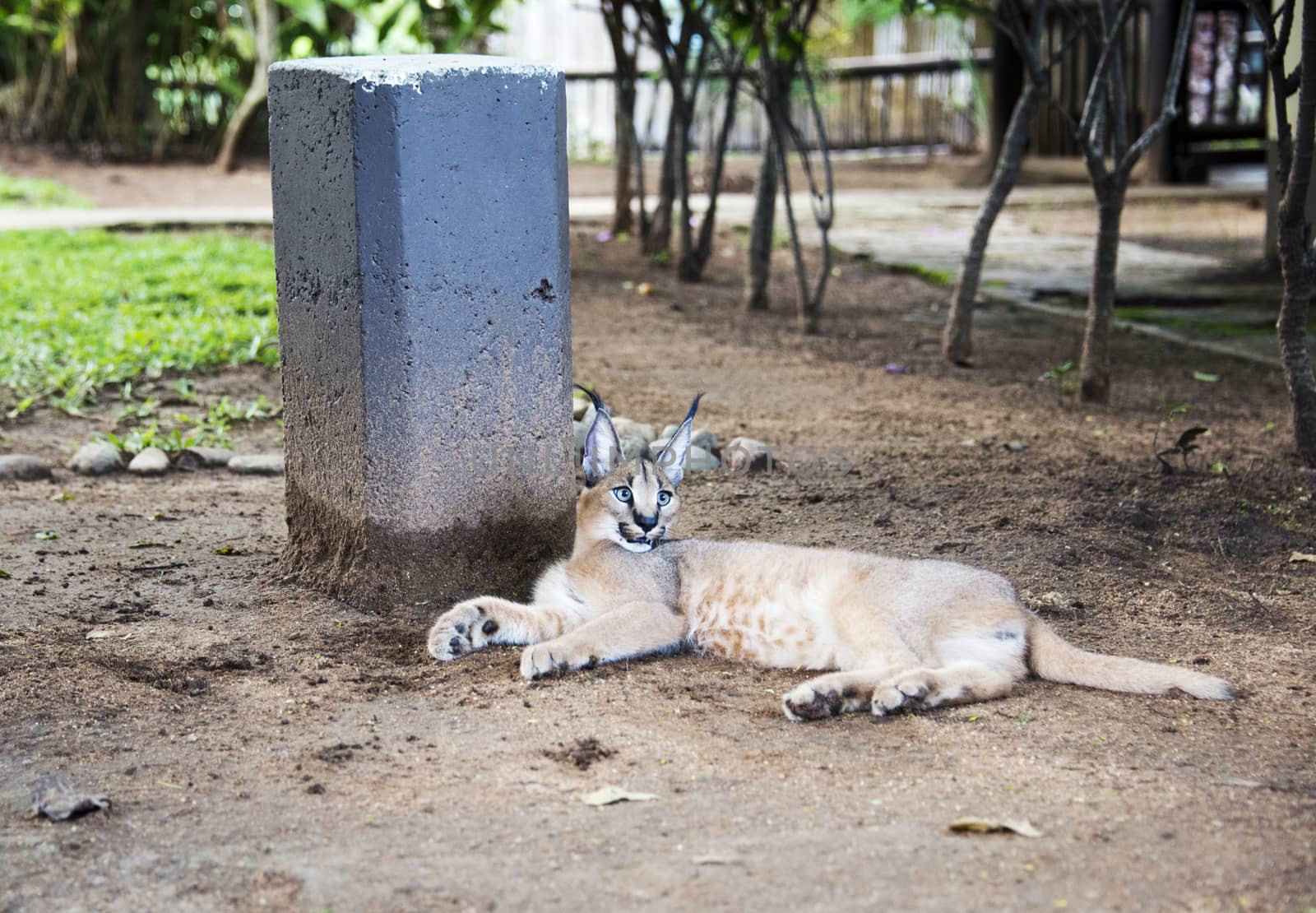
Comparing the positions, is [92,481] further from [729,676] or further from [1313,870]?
[1313,870]

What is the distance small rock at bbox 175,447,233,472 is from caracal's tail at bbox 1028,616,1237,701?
3747 millimetres

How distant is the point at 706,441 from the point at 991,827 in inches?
130

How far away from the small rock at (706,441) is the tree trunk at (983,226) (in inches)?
86.5

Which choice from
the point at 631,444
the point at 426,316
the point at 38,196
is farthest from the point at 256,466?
the point at 38,196

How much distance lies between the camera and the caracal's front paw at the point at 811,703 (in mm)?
3439

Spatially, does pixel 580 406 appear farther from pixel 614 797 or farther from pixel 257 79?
pixel 257 79

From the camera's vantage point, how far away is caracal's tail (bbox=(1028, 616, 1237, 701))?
3.53m

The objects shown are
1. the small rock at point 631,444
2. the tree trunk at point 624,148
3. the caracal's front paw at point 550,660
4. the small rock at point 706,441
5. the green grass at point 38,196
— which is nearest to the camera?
the caracal's front paw at point 550,660

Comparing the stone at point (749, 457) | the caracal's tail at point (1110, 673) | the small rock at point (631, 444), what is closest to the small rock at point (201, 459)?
the small rock at point (631, 444)

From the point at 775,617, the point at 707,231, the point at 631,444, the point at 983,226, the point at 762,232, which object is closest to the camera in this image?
the point at 775,617

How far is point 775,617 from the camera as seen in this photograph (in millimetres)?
3887

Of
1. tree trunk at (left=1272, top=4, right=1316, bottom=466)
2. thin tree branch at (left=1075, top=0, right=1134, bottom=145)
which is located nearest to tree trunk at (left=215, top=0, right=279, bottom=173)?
thin tree branch at (left=1075, top=0, right=1134, bottom=145)

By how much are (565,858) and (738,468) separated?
10.5ft

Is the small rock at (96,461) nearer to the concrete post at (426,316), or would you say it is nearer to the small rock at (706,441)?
the concrete post at (426,316)
